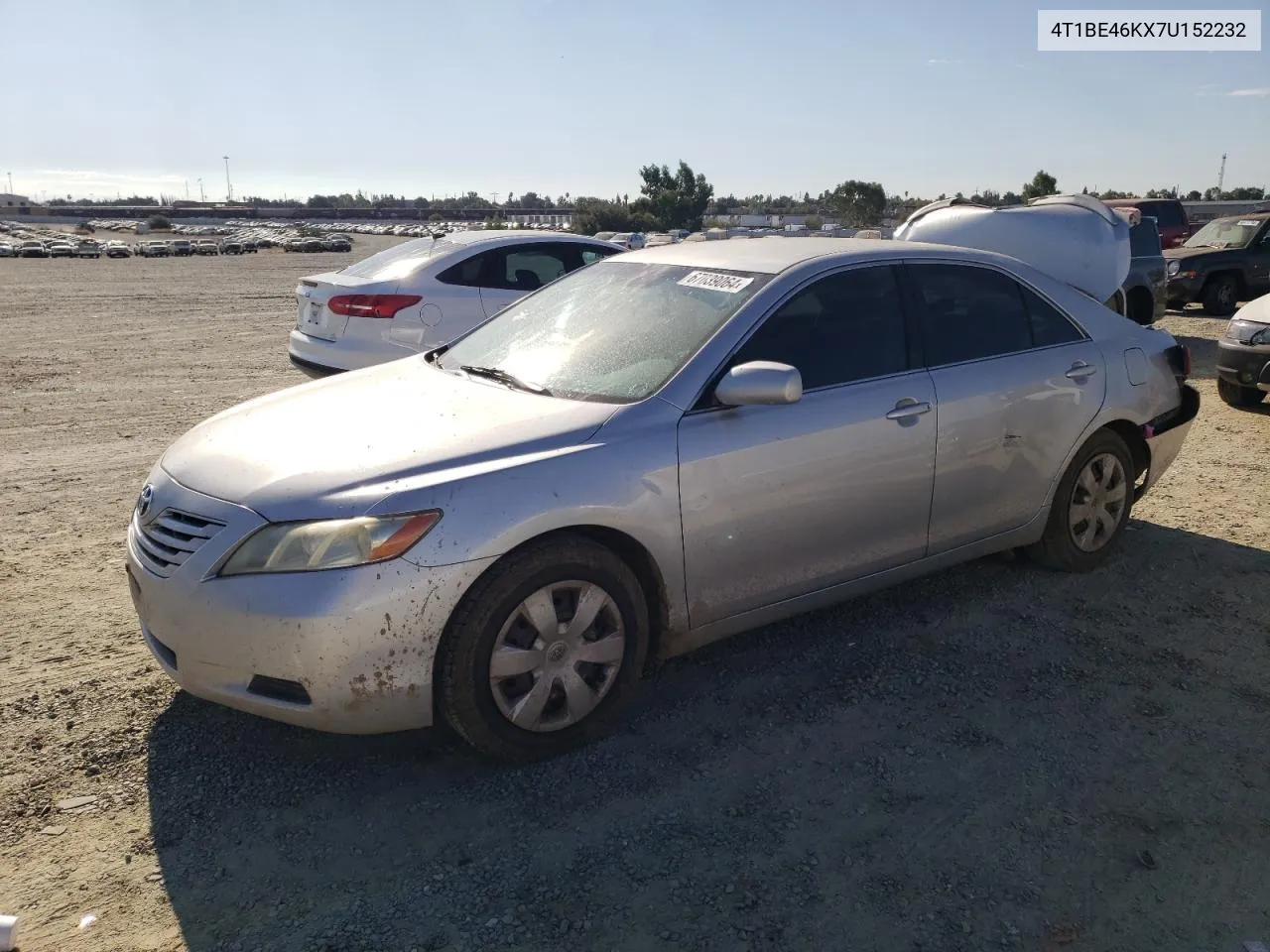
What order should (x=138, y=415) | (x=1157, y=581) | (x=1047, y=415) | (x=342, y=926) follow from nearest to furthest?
(x=342, y=926)
(x=1047, y=415)
(x=1157, y=581)
(x=138, y=415)

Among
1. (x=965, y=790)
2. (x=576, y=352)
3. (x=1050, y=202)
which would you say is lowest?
(x=965, y=790)

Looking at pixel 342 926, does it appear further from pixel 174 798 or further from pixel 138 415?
pixel 138 415

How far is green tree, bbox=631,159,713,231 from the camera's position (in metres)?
107

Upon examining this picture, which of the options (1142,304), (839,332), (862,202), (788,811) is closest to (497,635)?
(788,811)

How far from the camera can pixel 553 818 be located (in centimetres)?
315

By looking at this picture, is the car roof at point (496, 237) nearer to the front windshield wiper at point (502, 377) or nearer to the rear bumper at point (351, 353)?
the rear bumper at point (351, 353)

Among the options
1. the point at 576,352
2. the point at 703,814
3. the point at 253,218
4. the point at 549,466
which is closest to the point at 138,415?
the point at 576,352

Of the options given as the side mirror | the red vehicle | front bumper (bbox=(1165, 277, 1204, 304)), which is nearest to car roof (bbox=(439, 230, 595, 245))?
the side mirror

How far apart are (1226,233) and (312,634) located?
18452 mm

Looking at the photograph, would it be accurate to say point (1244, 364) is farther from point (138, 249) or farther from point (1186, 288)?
point (138, 249)

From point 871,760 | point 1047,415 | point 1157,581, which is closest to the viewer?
point 871,760

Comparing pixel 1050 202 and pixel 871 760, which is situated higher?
pixel 1050 202

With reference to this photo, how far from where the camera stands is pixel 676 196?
355ft

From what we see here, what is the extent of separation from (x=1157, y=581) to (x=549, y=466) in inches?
136
